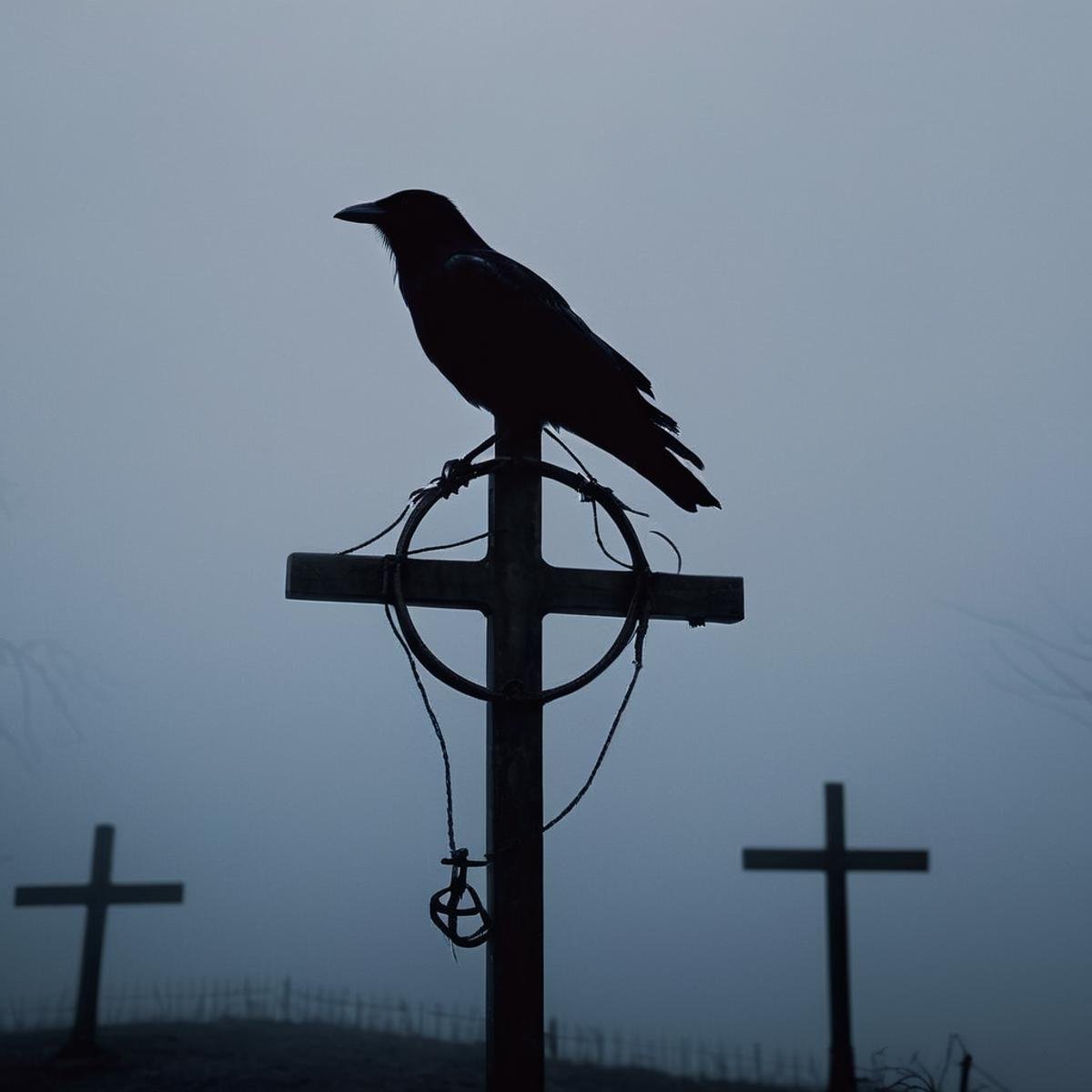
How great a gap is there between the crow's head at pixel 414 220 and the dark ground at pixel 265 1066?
28.9 feet

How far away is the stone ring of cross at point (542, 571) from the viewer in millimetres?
3316

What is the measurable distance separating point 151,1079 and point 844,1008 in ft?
22.4

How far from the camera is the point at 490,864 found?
3289mm

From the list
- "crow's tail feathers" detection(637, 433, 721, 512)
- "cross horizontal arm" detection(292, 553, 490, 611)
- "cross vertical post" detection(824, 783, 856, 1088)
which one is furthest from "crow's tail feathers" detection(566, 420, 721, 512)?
"cross vertical post" detection(824, 783, 856, 1088)

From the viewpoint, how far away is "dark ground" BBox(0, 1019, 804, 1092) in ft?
35.6

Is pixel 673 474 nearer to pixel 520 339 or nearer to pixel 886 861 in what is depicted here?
pixel 520 339

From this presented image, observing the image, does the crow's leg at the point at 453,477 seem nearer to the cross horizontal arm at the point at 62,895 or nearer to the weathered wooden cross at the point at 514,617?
the weathered wooden cross at the point at 514,617

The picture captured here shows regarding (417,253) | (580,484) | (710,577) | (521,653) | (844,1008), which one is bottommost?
(844,1008)

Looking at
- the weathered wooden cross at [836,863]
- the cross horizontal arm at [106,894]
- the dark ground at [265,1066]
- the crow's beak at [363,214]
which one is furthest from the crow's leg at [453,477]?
the cross horizontal arm at [106,894]

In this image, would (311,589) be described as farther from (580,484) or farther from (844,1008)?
(844,1008)

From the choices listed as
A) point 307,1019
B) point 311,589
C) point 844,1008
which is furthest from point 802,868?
point 307,1019

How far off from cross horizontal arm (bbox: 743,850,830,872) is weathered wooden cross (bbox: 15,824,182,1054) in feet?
20.6

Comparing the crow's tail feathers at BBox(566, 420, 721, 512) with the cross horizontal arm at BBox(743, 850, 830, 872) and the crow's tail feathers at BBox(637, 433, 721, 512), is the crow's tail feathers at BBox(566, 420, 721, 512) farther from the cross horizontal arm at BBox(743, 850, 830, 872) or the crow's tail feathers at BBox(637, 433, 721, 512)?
the cross horizontal arm at BBox(743, 850, 830, 872)

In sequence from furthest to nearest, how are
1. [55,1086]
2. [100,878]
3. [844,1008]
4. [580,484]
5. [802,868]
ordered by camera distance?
[100,878]
[55,1086]
[802,868]
[844,1008]
[580,484]
